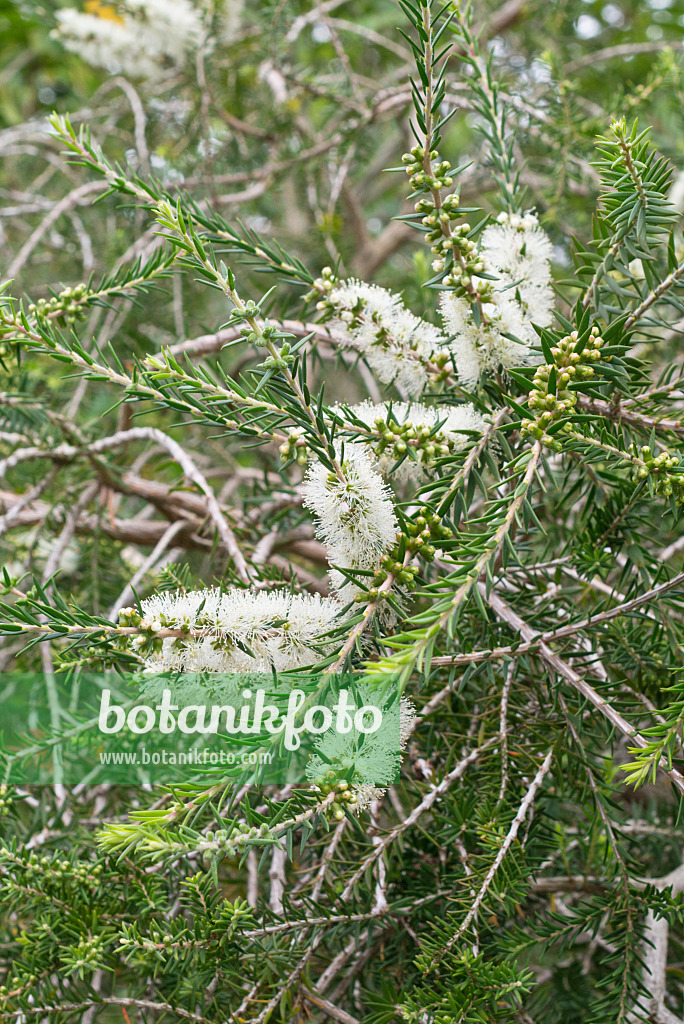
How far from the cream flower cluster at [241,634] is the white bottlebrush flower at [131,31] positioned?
5.64 ft

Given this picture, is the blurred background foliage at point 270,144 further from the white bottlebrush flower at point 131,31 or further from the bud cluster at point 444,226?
the bud cluster at point 444,226

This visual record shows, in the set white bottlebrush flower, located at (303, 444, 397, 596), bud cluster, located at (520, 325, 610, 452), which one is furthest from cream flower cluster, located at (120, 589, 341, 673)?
bud cluster, located at (520, 325, 610, 452)

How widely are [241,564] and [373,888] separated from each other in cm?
35

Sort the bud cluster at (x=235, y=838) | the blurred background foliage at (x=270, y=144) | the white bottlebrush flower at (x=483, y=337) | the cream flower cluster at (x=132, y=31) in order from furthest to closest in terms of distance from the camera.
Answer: the cream flower cluster at (x=132, y=31) < the blurred background foliage at (x=270, y=144) < the white bottlebrush flower at (x=483, y=337) < the bud cluster at (x=235, y=838)

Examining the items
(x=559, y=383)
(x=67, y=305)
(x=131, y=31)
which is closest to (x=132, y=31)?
(x=131, y=31)

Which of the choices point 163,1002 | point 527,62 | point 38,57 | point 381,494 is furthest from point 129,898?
point 38,57

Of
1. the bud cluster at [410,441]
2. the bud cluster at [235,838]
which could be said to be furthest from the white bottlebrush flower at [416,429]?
the bud cluster at [235,838]

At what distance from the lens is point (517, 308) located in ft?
2.21

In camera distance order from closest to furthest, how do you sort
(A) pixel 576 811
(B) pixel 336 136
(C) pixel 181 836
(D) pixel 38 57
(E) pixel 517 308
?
(C) pixel 181 836
(E) pixel 517 308
(A) pixel 576 811
(B) pixel 336 136
(D) pixel 38 57

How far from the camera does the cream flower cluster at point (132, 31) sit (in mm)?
1819

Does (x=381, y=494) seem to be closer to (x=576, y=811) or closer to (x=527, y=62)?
(x=576, y=811)

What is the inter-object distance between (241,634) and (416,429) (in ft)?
0.74

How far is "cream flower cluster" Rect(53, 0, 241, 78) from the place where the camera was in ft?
5.97

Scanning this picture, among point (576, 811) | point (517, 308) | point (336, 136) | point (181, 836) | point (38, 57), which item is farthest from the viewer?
point (38, 57)
